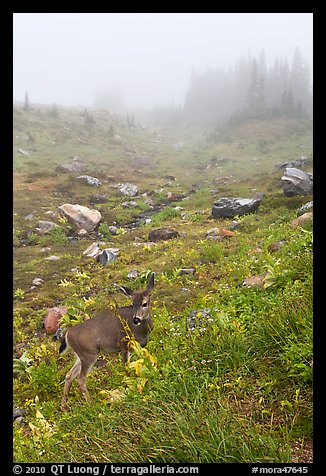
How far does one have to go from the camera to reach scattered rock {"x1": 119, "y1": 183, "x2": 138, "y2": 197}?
26600mm

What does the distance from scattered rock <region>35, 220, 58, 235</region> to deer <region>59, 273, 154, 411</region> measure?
45.8ft

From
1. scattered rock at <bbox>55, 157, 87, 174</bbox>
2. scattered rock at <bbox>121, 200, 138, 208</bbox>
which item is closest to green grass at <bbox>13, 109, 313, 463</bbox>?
scattered rock at <bbox>121, 200, 138, 208</bbox>

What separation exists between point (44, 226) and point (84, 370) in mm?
15506

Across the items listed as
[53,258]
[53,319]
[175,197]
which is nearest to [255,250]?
[53,319]

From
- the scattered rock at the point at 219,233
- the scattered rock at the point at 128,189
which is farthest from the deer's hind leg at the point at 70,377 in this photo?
the scattered rock at the point at 128,189

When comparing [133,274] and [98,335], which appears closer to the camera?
[98,335]

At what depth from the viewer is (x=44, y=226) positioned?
1984cm

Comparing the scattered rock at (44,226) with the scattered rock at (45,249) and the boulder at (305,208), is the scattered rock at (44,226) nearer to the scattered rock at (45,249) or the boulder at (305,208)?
the scattered rock at (45,249)

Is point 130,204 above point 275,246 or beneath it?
above

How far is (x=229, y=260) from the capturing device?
10141 mm

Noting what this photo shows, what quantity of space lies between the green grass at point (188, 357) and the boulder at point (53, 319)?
0.24 metres

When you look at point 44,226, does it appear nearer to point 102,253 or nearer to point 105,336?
point 102,253
